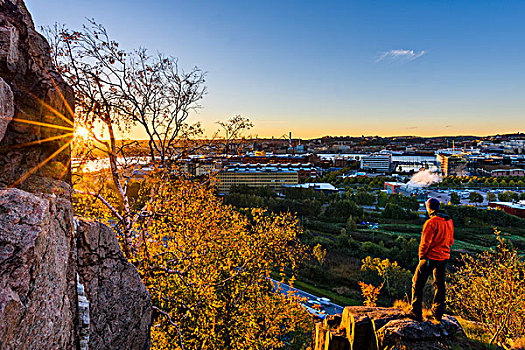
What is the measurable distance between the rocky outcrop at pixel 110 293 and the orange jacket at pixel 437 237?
5.03 m

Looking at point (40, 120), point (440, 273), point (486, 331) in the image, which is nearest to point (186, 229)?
point (40, 120)

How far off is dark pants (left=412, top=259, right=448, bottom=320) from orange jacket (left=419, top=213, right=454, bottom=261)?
0.17 metres

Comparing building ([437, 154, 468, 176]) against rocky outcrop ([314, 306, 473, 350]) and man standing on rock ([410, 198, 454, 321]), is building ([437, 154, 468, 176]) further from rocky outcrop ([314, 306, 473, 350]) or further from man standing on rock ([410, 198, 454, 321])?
rocky outcrop ([314, 306, 473, 350])

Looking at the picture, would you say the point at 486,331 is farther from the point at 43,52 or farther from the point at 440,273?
the point at 43,52

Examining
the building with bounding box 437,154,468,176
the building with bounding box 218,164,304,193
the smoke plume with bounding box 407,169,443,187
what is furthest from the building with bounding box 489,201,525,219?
the building with bounding box 437,154,468,176

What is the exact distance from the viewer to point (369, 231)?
3675 centimetres

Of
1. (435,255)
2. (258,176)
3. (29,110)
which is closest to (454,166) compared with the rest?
(258,176)

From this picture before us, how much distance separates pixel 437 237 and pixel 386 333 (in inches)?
75.3

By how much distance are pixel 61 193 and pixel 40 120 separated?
39.8 inches

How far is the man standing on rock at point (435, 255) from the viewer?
16.7 ft

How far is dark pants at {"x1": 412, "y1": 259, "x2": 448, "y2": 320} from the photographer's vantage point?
5250 millimetres

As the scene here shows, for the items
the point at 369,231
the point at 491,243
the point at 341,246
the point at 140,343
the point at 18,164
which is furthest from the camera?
the point at 369,231

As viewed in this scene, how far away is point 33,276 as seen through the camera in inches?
105

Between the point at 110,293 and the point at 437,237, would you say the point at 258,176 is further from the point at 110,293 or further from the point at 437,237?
the point at 110,293
